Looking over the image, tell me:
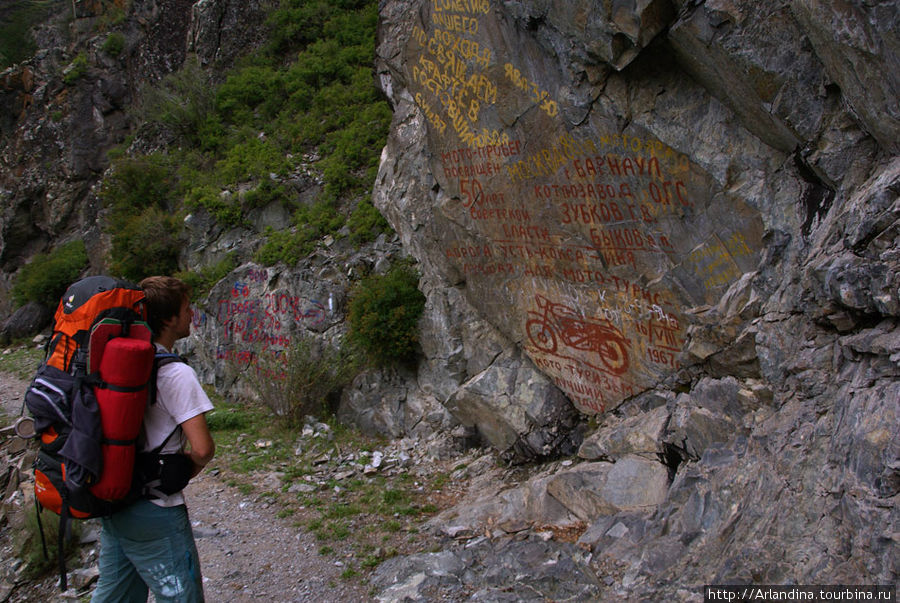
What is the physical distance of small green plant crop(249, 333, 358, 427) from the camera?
877 centimetres

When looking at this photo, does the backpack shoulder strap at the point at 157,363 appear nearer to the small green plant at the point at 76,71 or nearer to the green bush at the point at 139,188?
the green bush at the point at 139,188

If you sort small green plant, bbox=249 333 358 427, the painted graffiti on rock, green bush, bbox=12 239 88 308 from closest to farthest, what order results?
the painted graffiti on rock < small green plant, bbox=249 333 358 427 < green bush, bbox=12 239 88 308

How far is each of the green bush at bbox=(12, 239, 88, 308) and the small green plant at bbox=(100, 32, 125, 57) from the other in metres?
6.20

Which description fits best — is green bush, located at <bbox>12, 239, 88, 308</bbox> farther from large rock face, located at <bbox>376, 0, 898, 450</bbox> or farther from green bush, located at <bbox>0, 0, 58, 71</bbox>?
large rock face, located at <bbox>376, 0, 898, 450</bbox>

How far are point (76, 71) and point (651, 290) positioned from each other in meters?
20.3

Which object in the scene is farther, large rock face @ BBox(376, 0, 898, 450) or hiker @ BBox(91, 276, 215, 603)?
large rock face @ BBox(376, 0, 898, 450)

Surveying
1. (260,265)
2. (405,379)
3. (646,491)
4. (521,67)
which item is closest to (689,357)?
(646,491)

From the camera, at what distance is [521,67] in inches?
230

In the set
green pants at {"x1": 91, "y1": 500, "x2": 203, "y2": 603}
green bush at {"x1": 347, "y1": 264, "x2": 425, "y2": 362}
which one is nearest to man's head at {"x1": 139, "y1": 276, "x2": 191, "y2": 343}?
green pants at {"x1": 91, "y1": 500, "x2": 203, "y2": 603}

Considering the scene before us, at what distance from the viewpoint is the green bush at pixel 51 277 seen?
17.2 m

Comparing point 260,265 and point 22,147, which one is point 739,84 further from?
point 22,147

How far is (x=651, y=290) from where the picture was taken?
17.6ft

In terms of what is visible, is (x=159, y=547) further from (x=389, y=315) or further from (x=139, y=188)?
(x=139, y=188)

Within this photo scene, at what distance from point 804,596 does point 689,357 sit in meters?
2.40
